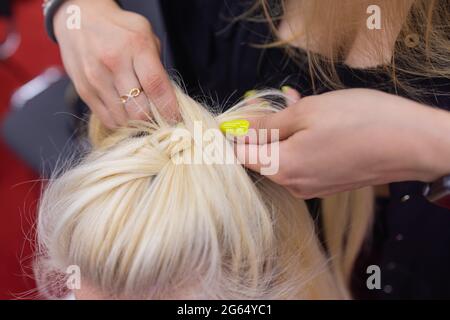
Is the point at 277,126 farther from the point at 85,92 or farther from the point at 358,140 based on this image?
the point at 85,92

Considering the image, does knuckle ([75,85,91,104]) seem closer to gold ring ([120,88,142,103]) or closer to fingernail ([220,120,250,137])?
gold ring ([120,88,142,103])

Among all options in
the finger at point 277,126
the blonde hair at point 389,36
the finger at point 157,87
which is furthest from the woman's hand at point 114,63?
the blonde hair at point 389,36

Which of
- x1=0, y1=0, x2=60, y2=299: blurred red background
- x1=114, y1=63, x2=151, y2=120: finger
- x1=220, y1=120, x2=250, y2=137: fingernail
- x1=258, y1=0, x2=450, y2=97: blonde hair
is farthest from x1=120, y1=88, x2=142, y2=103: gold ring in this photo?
x1=0, y1=0, x2=60, y2=299: blurred red background

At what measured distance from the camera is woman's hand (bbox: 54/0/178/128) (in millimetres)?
604

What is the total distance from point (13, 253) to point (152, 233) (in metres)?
0.98

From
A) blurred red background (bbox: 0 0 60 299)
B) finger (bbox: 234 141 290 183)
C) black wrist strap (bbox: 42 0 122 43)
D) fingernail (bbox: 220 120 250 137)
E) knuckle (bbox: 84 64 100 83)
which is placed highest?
black wrist strap (bbox: 42 0 122 43)

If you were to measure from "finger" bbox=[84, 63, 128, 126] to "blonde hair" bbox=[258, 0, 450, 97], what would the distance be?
0.86 feet

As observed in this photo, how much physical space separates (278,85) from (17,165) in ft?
3.29

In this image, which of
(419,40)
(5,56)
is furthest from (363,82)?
(5,56)

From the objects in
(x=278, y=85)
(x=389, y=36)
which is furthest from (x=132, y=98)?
(x=389, y=36)

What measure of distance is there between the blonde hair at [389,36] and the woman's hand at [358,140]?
0.40 ft

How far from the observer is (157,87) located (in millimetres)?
599

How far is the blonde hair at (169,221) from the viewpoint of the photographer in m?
0.55

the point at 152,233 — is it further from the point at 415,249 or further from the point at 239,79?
the point at 415,249
